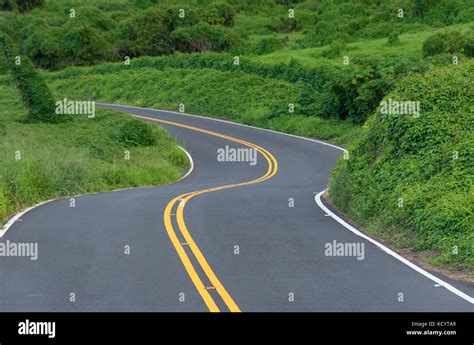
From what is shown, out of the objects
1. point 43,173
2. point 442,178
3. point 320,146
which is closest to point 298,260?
point 442,178

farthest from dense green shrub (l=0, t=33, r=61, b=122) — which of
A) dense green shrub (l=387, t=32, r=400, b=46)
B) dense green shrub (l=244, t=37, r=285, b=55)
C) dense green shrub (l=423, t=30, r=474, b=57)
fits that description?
dense green shrub (l=244, t=37, r=285, b=55)

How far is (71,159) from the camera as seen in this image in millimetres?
26375

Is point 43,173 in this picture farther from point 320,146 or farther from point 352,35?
point 352,35

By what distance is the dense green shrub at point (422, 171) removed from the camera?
44.6 ft

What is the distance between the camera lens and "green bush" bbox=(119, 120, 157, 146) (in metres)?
38.8

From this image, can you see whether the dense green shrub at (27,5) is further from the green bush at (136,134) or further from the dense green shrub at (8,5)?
the green bush at (136,134)

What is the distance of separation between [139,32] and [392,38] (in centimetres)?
3044

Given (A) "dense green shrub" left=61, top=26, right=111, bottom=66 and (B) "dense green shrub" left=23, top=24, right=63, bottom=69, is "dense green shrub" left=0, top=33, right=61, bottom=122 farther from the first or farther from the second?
(B) "dense green shrub" left=23, top=24, right=63, bottom=69

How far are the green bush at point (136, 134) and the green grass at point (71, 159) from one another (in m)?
0.36

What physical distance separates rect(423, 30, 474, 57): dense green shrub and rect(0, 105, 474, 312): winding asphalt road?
102 ft

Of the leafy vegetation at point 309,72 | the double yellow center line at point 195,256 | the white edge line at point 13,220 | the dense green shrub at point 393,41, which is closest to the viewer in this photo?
the double yellow center line at point 195,256

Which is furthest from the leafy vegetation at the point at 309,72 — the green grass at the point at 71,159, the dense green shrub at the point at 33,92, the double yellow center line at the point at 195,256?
the dense green shrub at the point at 33,92

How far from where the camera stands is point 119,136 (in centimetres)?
3853

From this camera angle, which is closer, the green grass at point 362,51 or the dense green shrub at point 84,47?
the green grass at point 362,51
